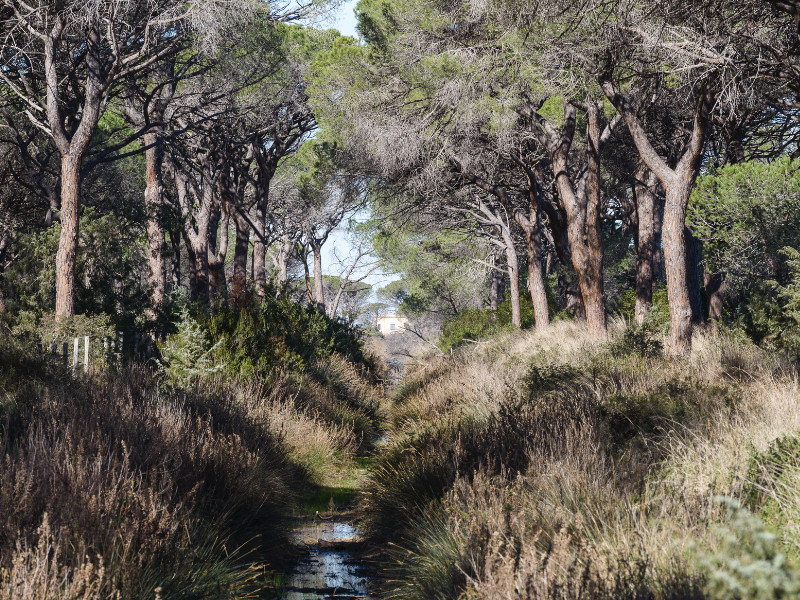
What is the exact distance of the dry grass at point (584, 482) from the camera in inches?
133

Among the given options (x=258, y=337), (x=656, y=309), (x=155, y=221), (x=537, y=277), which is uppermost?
(x=155, y=221)

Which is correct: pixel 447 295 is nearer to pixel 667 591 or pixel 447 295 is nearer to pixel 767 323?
pixel 767 323

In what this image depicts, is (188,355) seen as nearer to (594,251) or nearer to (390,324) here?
(594,251)

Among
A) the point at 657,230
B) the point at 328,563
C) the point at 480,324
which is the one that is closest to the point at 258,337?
the point at 328,563

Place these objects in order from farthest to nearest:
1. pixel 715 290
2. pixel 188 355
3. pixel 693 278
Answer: pixel 715 290
pixel 693 278
pixel 188 355

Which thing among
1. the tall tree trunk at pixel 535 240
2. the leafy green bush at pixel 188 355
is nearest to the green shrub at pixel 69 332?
the leafy green bush at pixel 188 355

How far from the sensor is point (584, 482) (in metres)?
4.50

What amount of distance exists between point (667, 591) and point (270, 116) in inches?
728

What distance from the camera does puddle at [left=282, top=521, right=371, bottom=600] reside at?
5.36 metres

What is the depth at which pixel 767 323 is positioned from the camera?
13562mm

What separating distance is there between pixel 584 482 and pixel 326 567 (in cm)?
257

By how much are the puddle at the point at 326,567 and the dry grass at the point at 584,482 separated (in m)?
0.34

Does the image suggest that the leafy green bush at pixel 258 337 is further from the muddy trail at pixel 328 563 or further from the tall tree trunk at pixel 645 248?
the tall tree trunk at pixel 645 248

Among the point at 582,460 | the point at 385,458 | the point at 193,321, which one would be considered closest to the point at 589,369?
the point at 385,458
